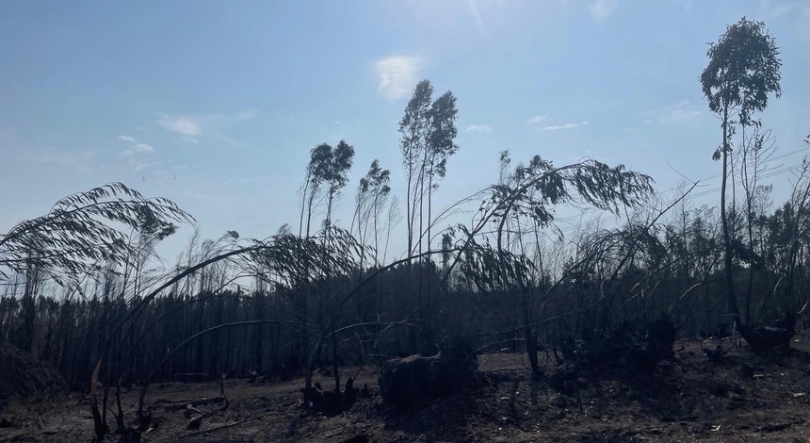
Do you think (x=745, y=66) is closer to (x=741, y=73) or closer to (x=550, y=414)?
(x=741, y=73)

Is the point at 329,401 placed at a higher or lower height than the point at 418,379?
lower

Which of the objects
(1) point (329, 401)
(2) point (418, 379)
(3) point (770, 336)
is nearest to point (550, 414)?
(2) point (418, 379)

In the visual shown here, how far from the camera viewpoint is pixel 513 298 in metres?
14.0

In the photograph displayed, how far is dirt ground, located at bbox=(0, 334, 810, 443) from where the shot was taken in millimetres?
10938

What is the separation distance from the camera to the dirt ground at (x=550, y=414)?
35.9 ft

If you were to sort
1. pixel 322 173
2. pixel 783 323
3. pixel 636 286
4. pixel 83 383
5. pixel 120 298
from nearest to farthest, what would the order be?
pixel 120 298, pixel 636 286, pixel 783 323, pixel 83 383, pixel 322 173

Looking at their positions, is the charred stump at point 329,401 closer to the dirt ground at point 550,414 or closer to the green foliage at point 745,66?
the dirt ground at point 550,414

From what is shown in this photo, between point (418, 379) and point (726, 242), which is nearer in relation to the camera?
point (418, 379)

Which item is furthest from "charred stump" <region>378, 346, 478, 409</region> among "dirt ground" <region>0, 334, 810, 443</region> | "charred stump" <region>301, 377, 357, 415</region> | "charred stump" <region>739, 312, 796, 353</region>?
"charred stump" <region>739, 312, 796, 353</region>

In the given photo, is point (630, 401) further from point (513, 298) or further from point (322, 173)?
point (322, 173)

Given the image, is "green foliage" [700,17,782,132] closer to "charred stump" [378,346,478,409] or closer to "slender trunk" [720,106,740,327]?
"slender trunk" [720,106,740,327]

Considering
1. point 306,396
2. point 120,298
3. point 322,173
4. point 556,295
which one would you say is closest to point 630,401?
point 556,295

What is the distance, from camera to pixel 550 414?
1187cm

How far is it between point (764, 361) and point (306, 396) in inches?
353
